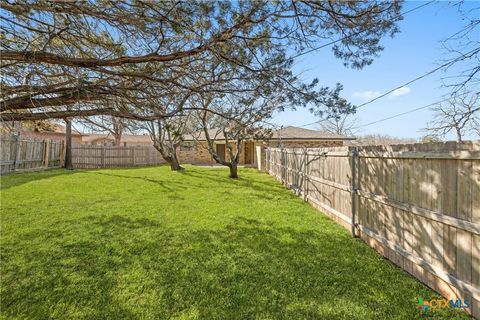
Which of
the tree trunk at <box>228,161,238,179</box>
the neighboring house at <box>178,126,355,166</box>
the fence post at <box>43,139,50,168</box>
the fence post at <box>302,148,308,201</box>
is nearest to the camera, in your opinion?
the fence post at <box>302,148,308,201</box>

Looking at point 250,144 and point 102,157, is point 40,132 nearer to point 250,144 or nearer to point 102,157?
point 102,157

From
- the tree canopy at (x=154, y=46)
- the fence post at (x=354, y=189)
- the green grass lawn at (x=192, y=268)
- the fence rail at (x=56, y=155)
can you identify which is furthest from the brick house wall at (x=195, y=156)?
the tree canopy at (x=154, y=46)

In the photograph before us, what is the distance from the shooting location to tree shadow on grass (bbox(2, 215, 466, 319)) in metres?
2.64

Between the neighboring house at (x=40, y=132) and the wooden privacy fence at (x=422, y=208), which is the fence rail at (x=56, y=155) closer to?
the neighboring house at (x=40, y=132)

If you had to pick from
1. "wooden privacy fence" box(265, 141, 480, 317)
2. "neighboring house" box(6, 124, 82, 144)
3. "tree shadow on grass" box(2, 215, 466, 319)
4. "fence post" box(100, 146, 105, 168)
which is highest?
"neighboring house" box(6, 124, 82, 144)

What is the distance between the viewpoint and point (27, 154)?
13172 mm

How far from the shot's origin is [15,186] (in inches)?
356

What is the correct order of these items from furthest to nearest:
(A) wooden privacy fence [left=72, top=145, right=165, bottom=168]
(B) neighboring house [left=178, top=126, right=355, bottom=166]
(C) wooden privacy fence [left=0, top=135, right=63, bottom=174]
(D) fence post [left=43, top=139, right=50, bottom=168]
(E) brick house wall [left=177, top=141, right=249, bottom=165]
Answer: (E) brick house wall [left=177, top=141, right=249, bottom=165], (B) neighboring house [left=178, top=126, right=355, bottom=166], (A) wooden privacy fence [left=72, top=145, right=165, bottom=168], (D) fence post [left=43, top=139, right=50, bottom=168], (C) wooden privacy fence [left=0, top=135, right=63, bottom=174]

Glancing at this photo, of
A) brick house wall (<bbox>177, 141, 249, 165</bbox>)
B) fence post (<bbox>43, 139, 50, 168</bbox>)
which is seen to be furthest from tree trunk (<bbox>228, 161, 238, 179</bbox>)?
brick house wall (<bbox>177, 141, 249, 165</bbox>)

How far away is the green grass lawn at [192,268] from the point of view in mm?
2668

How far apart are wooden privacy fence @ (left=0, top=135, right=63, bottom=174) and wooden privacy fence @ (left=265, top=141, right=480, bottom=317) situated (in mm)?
13615

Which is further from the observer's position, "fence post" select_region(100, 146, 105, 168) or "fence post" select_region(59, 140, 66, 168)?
"fence post" select_region(100, 146, 105, 168)

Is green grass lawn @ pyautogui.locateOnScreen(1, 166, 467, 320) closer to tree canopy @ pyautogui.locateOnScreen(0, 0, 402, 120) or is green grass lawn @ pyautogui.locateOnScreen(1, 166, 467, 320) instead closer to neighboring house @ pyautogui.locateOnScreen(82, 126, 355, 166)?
tree canopy @ pyautogui.locateOnScreen(0, 0, 402, 120)

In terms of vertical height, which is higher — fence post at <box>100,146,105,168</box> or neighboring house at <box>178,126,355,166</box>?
neighboring house at <box>178,126,355,166</box>
